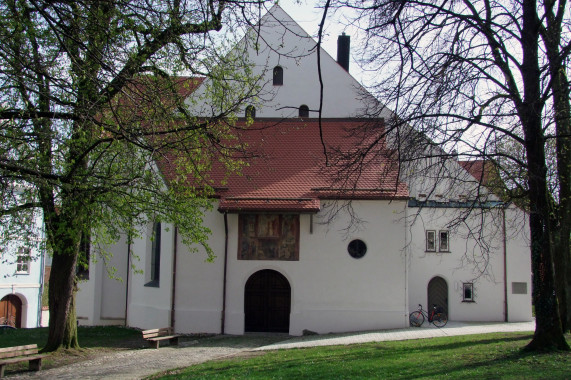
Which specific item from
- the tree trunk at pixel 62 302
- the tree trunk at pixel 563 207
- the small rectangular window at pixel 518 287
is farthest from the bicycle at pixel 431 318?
the tree trunk at pixel 62 302

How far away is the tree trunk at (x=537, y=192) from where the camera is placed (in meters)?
11.4

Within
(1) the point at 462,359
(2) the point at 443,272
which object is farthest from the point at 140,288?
(1) the point at 462,359

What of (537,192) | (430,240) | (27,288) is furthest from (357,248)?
(27,288)

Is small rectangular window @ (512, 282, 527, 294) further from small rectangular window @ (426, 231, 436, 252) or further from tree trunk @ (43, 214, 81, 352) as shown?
tree trunk @ (43, 214, 81, 352)

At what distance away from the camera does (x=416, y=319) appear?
21.8m

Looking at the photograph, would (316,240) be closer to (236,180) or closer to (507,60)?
(236,180)

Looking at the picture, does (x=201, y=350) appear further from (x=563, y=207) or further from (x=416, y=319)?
(x=563, y=207)

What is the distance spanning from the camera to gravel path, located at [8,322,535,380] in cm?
1253

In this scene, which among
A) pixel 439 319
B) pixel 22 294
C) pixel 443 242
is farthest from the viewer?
pixel 22 294

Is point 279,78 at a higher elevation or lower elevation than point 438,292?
higher

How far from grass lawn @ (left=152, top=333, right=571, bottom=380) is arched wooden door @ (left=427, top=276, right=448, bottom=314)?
8.56 meters

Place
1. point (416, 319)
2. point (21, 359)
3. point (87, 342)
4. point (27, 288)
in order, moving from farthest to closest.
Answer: point (27, 288) → point (416, 319) → point (87, 342) → point (21, 359)

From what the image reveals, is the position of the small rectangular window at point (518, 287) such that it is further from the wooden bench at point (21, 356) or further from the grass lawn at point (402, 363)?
the wooden bench at point (21, 356)

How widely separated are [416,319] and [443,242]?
13.2ft
